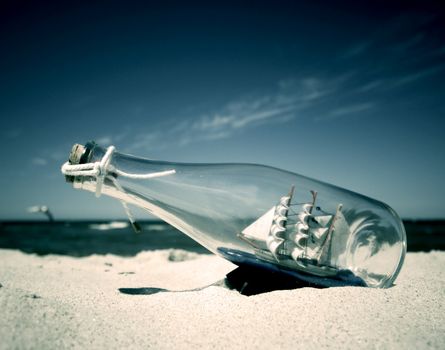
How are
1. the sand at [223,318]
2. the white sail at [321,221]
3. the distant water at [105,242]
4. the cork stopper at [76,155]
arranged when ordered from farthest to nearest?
1. the distant water at [105,242]
2. the white sail at [321,221]
3. the cork stopper at [76,155]
4. the sand at [223,318]

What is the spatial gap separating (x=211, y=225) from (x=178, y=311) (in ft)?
2.17

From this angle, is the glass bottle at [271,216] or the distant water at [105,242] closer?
the glass bottle at [271,216]

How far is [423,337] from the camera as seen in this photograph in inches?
65.6

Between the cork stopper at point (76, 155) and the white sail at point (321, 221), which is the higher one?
the cork stopper at point (76, 155)

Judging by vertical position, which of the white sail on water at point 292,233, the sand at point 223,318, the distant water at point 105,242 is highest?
the white sail on water at point 292,233

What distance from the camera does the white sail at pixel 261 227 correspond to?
7.63ft

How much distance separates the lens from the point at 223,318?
6.59 feet

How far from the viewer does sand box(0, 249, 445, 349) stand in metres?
1.60

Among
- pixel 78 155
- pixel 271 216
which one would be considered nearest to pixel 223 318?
pixel 271 216

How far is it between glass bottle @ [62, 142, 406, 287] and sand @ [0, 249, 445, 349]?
243mm

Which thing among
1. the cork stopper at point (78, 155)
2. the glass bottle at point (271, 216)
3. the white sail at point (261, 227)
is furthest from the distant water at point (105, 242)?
the white sail at point (261, 227)

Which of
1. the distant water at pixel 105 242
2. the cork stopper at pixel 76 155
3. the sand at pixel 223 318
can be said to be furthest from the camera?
the distant water at pixel 105 242

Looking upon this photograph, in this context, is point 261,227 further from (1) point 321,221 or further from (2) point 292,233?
(1) point 321,221

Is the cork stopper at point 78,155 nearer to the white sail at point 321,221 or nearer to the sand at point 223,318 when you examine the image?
the sand at point 223,318
